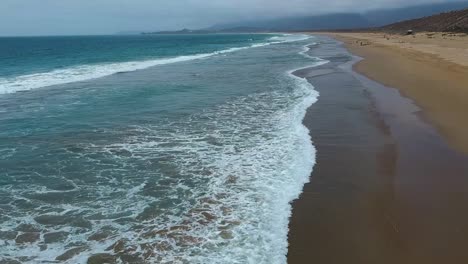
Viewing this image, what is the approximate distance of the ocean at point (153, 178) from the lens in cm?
659

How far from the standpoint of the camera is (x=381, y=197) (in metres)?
8.09

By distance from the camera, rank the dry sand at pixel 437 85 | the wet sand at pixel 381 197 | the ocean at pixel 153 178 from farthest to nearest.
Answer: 1. the dry sand at pixel 437 85
2. the ocean at pixel 153 178
3. the wet sand at pixel 381 197

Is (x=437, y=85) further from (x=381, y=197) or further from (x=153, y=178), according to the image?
(x=153, y=178)

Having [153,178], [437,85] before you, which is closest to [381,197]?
[153,178]

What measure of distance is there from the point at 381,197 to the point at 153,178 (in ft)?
16.3

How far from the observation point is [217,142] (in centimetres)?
1200

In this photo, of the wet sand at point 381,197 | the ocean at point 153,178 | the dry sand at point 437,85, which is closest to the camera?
the wet sand at point 381,197

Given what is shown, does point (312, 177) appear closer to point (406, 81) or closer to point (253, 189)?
point (253, 189)

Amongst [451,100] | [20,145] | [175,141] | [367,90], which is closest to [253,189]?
[175,141]

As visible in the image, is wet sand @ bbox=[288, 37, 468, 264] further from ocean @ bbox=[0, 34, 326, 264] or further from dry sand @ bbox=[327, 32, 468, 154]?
dry sand @ bbox=[327, 32, 468, 154]

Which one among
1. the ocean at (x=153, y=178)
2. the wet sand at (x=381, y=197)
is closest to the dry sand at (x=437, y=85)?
the wet sand at (x=381, y=197)

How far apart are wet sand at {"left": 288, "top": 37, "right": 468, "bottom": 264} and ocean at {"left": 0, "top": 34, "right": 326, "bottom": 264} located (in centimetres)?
46

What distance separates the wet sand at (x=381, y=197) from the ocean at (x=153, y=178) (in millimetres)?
463

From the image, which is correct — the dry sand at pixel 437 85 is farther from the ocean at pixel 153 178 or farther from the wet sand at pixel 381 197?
the ocean at pixel 153 178
